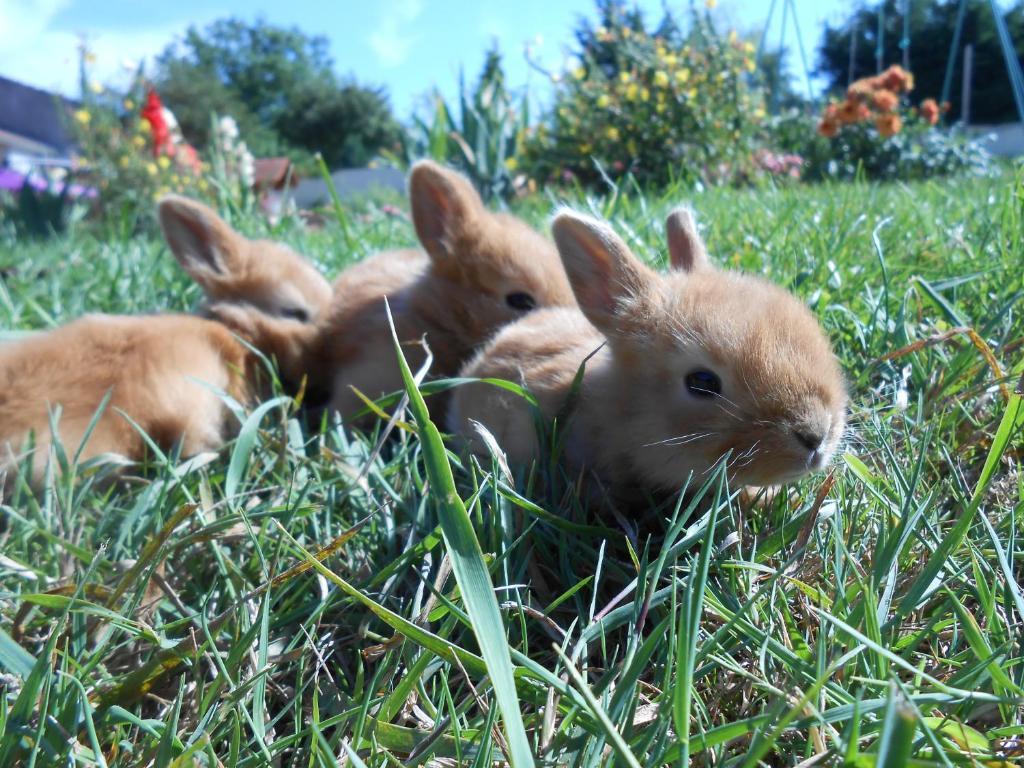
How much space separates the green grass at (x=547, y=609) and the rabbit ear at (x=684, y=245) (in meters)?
0.45

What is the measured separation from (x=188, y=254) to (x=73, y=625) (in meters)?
2.40

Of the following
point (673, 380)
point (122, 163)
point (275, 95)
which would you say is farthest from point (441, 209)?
point (275, 95)

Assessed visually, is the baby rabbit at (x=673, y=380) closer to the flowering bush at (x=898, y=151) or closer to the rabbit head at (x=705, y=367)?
the rabbit head at (x=705, y=367)

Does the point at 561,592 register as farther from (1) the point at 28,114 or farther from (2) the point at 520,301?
(1) the point at 28,114

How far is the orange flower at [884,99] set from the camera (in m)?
10.4

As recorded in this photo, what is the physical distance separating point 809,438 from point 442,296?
1704mm

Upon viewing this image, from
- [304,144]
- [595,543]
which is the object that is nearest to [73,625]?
[595,543]

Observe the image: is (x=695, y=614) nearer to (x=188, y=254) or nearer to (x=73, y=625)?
(x=73, y=625)

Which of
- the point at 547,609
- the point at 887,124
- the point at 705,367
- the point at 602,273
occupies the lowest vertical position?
the point at 547,609

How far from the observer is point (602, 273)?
5.98ft

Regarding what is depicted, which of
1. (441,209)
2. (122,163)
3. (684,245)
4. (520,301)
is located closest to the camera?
(684,245)

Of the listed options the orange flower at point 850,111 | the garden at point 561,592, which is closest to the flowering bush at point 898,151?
the orange flower at point 850,111

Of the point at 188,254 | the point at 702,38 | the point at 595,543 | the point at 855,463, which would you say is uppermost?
the point at 702,38

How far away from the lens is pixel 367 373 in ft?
8.83
